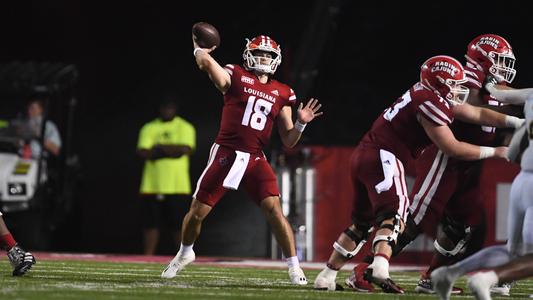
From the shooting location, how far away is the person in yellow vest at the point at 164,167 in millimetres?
12438

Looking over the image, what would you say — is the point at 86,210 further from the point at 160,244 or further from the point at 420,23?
the point at 420,23

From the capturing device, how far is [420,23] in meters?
Result: 13.7

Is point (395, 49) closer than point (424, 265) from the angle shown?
No

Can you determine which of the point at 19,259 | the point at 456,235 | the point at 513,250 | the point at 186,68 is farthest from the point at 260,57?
the point at 186,68

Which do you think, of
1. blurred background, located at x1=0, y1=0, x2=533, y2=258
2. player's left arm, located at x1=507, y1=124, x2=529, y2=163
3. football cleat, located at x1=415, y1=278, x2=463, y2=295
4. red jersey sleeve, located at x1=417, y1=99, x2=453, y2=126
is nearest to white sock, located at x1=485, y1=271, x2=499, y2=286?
player's left arm, located at x1=507, y1=124, x2=529, y2=163

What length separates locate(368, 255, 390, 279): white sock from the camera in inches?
281

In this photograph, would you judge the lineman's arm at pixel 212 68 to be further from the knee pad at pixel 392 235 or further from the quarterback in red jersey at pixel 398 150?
the knee pad at pixel 392 235

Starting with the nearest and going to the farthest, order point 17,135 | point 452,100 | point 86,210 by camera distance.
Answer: point 452,100
point 17,135
point 86,210

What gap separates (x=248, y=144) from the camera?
814 centimetres

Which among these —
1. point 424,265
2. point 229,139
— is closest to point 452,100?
point 229,139

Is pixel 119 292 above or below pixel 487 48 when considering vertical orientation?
below

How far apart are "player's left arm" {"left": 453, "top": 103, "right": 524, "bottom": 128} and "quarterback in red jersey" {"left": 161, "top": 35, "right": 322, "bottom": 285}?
975mm

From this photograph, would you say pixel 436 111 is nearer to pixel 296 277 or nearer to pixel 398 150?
pixel 398 150

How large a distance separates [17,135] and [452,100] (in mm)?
6617
